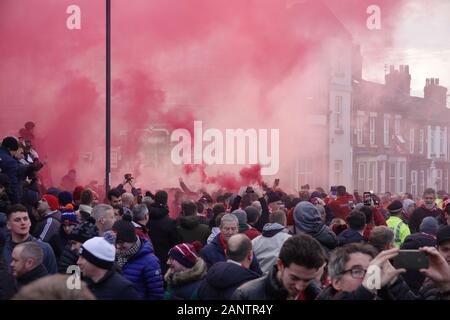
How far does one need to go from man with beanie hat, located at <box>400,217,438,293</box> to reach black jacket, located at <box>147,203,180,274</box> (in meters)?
2.63

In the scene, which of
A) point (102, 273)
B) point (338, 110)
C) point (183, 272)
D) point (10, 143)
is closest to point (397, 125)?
point (338, 110)

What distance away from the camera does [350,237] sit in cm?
796

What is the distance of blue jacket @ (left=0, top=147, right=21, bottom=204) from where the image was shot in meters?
10.2

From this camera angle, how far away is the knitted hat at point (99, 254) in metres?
5.03

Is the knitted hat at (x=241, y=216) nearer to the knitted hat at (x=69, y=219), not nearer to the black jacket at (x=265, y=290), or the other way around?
the knitted hat at (x=69, y=219)

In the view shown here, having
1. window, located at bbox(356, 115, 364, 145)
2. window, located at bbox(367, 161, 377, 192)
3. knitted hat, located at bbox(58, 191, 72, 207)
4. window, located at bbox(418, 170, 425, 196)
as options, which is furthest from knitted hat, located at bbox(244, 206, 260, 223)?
window, located at bbox(418, 170, 425, 196)

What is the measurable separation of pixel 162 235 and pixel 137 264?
A: 8.95 ft

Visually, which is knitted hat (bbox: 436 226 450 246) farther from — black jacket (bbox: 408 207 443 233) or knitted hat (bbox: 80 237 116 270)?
black jacket (bbox: 408 207 443 233)

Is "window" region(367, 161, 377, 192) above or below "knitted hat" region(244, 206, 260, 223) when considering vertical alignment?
below

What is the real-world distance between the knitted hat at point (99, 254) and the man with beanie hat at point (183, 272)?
838mm

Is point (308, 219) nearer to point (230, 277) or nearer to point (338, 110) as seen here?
point (230, 277)

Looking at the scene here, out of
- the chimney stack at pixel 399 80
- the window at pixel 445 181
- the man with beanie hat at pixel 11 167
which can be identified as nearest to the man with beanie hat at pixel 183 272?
the man with beanie hat at pixel 11 167
